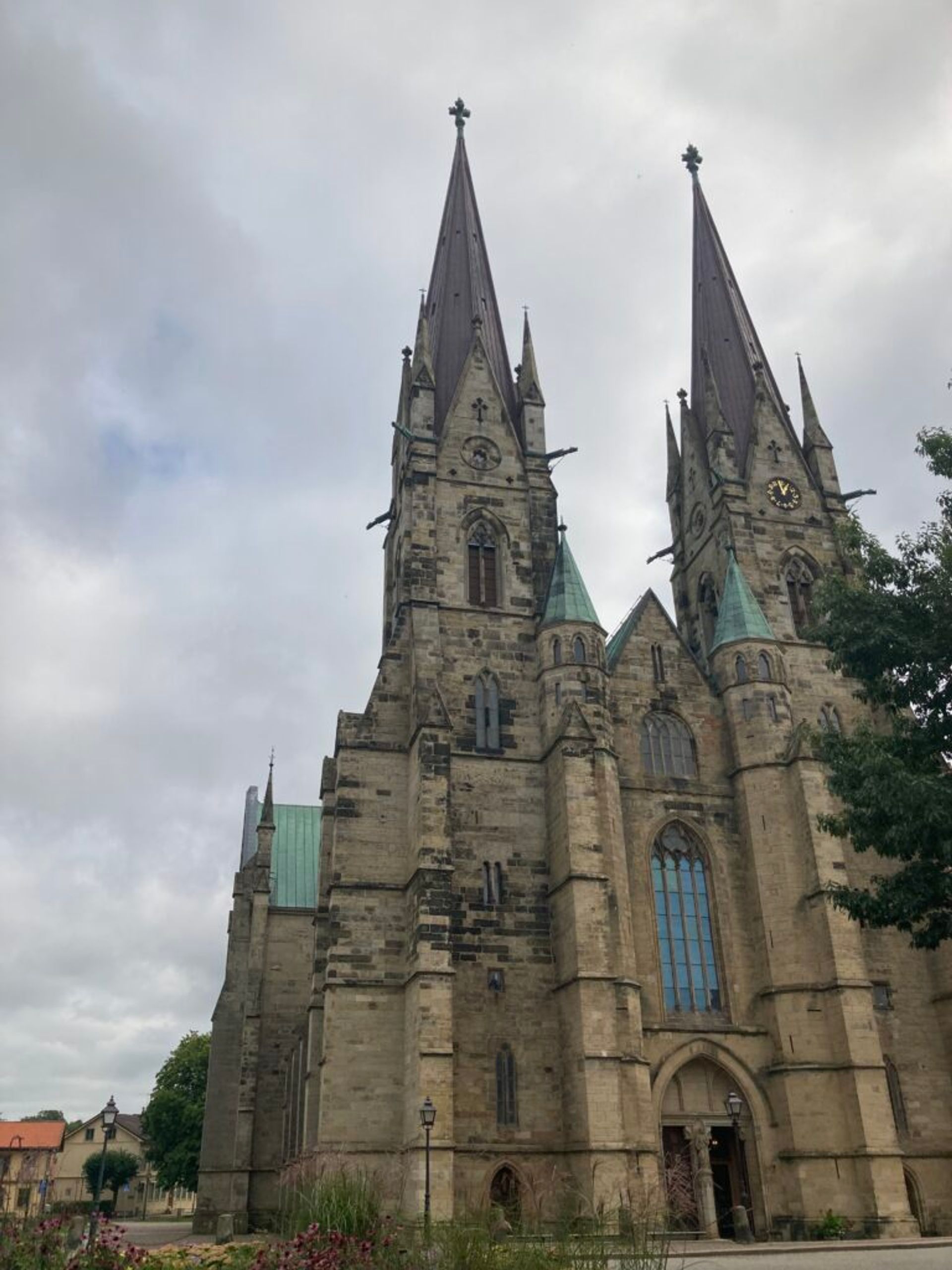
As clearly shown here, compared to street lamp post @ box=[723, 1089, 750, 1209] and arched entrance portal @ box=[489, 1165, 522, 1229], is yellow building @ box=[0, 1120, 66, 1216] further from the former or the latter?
street lamp post @ box=[723, 1089, 750, 1209]

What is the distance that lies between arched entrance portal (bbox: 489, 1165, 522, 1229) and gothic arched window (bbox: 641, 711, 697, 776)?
38.1ft

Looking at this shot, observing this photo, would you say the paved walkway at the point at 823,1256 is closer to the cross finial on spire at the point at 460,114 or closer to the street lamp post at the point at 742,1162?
the street lamp post at the point at 742,1162

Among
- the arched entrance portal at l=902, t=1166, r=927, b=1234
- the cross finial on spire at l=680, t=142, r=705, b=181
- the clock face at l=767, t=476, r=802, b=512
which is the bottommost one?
the arched entrance portal at l=902, t=1166, r=927, b=1234

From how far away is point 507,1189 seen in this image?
2547 cm

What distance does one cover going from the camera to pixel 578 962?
26.2 metres

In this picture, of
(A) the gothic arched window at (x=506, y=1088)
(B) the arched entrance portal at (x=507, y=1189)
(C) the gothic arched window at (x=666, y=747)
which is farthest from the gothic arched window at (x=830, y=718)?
(B) the arched entrance portal at (x=507, y=1189)

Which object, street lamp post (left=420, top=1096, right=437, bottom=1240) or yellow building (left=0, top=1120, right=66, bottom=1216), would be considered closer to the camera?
street lamp post (left=420, top=1096, right=437, bottom=1240)

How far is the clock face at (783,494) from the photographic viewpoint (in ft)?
125

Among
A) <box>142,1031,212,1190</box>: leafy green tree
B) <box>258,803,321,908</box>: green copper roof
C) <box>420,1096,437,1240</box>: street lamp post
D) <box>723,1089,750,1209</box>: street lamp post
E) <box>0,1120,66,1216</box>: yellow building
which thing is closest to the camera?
<box>420,1096,437,1240</box>: street lamp post

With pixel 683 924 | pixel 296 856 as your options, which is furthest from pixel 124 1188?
pixel 683 924

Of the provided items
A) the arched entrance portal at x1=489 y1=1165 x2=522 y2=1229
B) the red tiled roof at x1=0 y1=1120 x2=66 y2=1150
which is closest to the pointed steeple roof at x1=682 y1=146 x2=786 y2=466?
the arched entrance portal at x1=489 y1=1165 x2=522 y2=1229

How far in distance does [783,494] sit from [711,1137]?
72.1 ft

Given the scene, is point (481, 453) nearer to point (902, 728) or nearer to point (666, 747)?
point (666, 747)

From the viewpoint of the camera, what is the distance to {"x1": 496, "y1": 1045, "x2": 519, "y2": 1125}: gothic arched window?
85.8 feet
